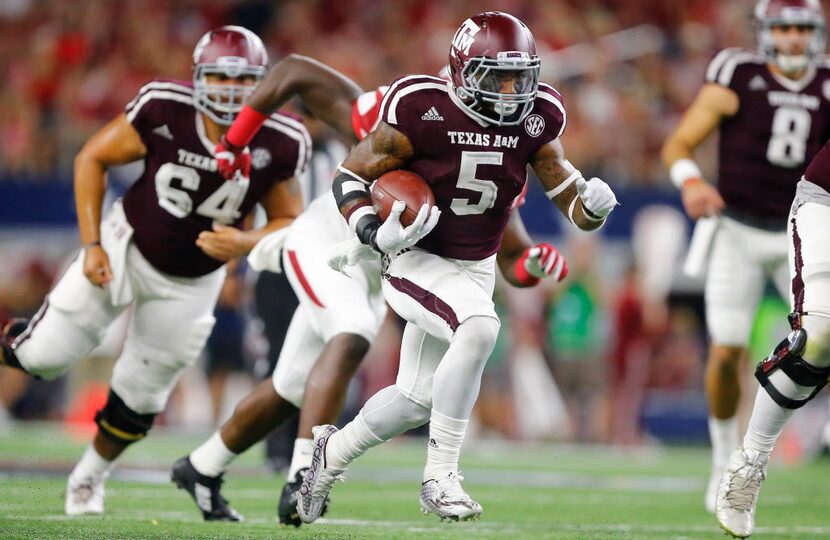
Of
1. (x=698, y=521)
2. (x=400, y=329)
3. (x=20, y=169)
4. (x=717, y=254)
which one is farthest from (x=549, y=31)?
(x=698, y=521)

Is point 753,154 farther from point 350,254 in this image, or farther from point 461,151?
point 350,254

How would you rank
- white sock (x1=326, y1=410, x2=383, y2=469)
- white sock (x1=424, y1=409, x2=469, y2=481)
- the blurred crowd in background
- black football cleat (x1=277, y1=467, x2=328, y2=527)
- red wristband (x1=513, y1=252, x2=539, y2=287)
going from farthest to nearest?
the blurred crowd in background, red wristband (x1=513, y1=252, x2=539, y2=287), black football cleat (x1=277, y1=467, x2=328, y2=527), white sock (x1=326, y1=410, x2=383, y2=469), white sock (x1=424, y1=409, x2=469, y2=481)

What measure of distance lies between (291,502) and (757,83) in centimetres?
292

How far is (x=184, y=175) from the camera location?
17.9 ft

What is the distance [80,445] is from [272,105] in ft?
15.6

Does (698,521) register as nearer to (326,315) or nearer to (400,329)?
(326,315)

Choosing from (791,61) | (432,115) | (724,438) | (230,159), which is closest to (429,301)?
(432,115)

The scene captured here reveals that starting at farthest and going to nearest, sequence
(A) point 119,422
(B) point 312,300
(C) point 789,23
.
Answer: (C) point 789,23
(A) point 119,422
(B) point 312,300

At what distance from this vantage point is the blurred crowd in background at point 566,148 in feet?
37.0

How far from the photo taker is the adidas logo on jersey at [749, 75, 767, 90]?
6.15 meters

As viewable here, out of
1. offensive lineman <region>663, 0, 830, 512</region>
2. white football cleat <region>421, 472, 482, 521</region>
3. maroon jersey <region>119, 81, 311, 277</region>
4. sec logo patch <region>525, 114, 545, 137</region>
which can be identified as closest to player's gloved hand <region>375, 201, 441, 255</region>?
sec logo patch <region>525, 114, 545, 137</region>

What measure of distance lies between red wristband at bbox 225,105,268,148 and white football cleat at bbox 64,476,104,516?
1500 millimetres

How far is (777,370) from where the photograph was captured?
434 centimetres

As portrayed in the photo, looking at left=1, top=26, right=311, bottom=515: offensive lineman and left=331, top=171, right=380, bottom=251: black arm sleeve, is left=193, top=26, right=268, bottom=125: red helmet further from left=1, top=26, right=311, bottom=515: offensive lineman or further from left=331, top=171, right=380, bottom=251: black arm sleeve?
left=331, top=171, right=380, bottom=251: black arm sleeve
